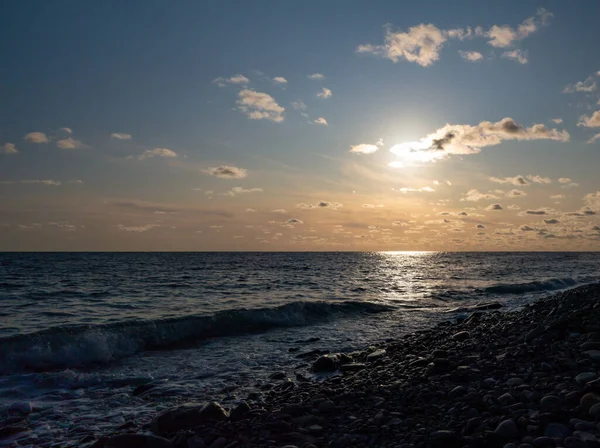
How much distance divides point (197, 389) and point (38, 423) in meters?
3.23

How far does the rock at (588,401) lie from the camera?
5282 mm

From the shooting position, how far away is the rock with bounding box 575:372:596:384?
244 inches

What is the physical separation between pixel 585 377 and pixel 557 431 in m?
1.93

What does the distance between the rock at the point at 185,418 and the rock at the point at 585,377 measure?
5.81m

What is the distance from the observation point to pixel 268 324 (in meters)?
19.2

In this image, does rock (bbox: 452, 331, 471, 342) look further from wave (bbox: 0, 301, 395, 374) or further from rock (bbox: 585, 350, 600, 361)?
wave (bbox: 0, 301, 395, 374)

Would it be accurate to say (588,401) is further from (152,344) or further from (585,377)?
(152,344)

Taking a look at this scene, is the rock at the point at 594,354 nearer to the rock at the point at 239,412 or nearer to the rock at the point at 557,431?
the rock at the point at 557,431

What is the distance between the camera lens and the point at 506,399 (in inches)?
241

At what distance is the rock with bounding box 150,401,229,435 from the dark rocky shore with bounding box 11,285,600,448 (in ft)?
0.06

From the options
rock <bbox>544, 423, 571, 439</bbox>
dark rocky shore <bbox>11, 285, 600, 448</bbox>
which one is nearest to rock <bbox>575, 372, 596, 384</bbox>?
dark rocky shore <bbox>11, 285, 600, 448</bbox>

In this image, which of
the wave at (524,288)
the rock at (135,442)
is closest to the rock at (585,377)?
the rock at (135,442)

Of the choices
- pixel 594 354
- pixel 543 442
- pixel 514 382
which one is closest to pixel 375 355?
pixel 514 382

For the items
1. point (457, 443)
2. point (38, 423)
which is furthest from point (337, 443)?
point (38, 423)
